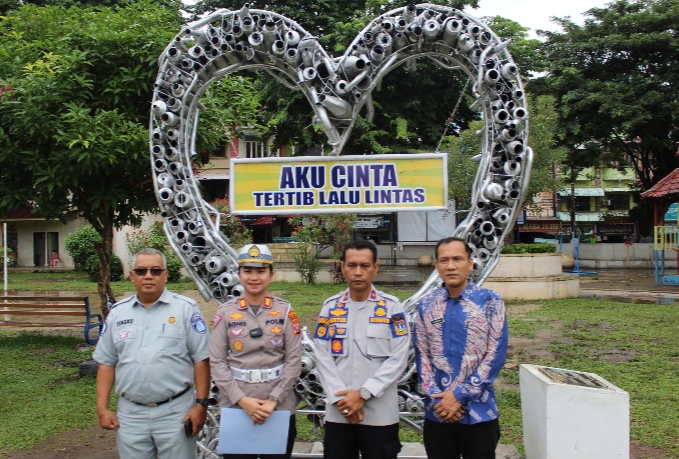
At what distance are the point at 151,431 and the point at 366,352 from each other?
3.92 feet

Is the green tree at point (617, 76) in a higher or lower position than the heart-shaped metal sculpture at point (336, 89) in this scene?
higher

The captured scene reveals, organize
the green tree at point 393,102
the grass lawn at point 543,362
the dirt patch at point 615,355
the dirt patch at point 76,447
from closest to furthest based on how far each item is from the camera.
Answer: the dirt patch at point 76,447 < the grass lawn at point 543,362 < the dirt patch at point 615,355 < the green tree at point 393,102

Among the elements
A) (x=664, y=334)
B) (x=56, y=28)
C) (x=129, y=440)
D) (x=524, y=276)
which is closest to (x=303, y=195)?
(x=129, y=440)

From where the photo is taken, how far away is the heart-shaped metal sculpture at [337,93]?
4207 mm

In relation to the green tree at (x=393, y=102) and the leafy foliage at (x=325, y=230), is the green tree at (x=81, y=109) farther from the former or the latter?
the green tree at (x=393, y=102)

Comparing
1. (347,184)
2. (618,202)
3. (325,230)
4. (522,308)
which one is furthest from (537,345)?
(618,202)

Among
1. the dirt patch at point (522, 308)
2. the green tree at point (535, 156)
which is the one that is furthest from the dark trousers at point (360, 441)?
the green tree at point (535, 156)

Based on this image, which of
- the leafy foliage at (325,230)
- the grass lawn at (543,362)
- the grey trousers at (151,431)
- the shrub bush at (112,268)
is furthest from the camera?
the shrub bush at (112,268)

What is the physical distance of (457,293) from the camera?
10.8ft

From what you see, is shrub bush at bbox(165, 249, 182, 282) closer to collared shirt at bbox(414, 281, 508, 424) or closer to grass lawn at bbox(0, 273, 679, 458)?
grass lawn at bbox(0, 273, 679, 458)

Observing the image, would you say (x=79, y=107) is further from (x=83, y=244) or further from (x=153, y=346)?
(x=83, y=244)

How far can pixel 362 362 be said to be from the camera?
3283 mm

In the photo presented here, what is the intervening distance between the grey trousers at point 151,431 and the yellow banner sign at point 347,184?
61.1 inches

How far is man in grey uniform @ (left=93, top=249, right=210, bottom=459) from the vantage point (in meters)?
3.27
